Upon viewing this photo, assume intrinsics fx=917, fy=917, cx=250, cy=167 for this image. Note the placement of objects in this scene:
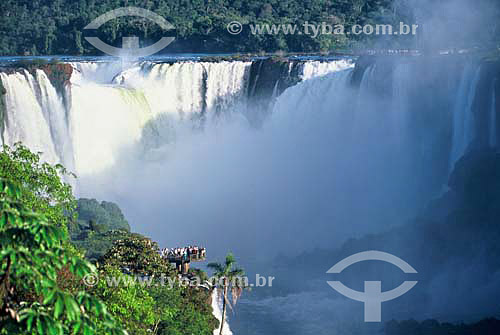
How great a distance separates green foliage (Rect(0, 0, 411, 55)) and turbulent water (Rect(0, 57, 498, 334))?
21577 mm

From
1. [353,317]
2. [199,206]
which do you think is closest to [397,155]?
[199,206]

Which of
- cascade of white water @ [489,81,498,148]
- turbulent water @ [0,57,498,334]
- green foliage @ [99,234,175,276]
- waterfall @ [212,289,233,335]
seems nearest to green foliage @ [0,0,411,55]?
turbulent water @ [0,57,498,334]

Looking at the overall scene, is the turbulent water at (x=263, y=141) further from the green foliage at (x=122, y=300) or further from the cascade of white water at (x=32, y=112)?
the green foliage at (x=122, y=300)

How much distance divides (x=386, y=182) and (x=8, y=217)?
108 ft

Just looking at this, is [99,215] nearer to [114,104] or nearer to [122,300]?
[114,104]

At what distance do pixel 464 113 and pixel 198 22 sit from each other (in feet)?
144

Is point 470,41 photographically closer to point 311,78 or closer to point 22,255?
point 311,78

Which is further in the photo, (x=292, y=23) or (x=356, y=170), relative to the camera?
(x=292, y=23)

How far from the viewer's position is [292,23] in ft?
250

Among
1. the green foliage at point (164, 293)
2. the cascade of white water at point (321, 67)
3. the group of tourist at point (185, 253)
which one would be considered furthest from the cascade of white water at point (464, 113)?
the green foliage at point (164, 293)

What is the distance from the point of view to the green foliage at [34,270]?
28.5ft

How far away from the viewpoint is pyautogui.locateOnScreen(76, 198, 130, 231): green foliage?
36375 millimetres

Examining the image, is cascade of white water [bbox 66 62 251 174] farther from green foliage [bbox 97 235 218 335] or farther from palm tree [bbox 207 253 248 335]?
palm tree [bbox 207 253 248 335]

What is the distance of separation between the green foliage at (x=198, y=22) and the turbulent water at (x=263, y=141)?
70.8ft
